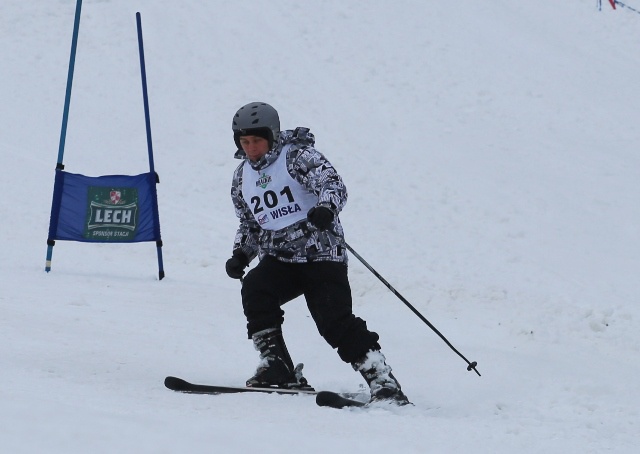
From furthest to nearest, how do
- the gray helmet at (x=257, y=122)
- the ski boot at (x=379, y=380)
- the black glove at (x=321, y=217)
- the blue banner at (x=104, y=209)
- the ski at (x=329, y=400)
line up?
the blue banner at (x=104, y=209), the gray helmet at (x=257, y=122), the ski boot at (x=379, y=380), the black glove at (x=321, y=217), the ski at (x=329, y=400)

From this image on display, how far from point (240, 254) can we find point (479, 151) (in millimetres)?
8081

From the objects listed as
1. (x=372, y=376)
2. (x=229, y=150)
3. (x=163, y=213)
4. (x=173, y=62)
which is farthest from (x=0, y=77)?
(x=372, y=376)

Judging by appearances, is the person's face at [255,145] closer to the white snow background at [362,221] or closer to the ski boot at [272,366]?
the ski boot at [272,366]

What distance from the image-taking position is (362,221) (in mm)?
10953

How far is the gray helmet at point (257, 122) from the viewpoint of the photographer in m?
5.16

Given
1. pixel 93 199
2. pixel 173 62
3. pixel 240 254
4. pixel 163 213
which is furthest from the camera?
pixel 173 62

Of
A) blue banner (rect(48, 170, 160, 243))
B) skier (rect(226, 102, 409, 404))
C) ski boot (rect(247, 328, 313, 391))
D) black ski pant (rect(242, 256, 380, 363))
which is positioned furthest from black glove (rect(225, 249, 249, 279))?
blue banner (rect(48, 170, 160, 243))

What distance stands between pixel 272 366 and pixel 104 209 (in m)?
3.99

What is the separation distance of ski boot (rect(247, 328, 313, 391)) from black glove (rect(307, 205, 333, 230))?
855mm

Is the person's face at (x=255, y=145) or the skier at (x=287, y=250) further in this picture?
the person's face at (x=255, y=145)

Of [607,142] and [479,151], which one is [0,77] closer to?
[479,151]

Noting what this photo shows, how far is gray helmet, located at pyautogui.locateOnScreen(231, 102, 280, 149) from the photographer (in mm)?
5160

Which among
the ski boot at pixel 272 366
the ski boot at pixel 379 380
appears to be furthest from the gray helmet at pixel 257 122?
the ski boot at pixel 379 380

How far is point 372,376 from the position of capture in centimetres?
498
